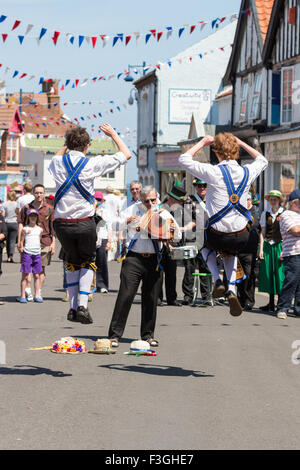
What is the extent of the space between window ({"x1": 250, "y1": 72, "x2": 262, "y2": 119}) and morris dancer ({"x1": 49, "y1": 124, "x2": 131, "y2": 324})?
24.7 metres

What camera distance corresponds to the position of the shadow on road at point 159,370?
8.78 metres

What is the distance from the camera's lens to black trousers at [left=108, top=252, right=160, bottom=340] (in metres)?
10.4

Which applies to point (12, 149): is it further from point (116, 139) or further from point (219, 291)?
point (219, 291)

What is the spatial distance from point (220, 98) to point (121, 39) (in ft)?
71.5

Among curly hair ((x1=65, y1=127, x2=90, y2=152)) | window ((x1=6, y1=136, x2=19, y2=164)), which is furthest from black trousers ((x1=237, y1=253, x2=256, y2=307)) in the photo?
window ((x1=6, y1=136, x2=19, y2=164))

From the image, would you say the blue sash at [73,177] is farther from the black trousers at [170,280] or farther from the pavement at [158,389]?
the black trousers at [170,280]

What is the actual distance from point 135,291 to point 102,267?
6891 millimetres

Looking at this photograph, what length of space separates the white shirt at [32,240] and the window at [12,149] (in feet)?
176

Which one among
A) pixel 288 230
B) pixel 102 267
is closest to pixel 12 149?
pixel 102 267

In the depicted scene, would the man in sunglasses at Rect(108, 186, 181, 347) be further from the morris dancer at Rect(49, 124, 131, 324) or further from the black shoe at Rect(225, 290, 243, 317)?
the black shoe at Rect(225, 290, 243, 317)

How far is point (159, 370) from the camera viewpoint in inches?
355
